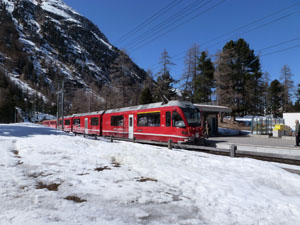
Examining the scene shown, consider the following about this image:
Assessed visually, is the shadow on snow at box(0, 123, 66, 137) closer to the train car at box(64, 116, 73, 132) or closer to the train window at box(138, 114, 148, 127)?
the train window at box(138, 114, 148, 127)

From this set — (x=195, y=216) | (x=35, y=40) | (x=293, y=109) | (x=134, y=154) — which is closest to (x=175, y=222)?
(x=195, y=216)

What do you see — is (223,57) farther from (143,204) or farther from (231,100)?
(143,204)

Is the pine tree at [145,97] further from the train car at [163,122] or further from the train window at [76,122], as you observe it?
the train car at [163,122]

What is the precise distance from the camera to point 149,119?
14672mm

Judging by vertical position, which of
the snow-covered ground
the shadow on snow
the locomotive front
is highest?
the locomotive front

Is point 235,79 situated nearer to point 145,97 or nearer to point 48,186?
point 145,97

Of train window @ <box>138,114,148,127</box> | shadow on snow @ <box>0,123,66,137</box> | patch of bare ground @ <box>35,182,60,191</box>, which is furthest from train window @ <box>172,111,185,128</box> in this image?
shadow on snow @ <box>0,123,66,137</box>

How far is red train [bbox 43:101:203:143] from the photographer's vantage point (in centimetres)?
1241

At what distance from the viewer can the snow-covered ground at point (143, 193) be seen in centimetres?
345

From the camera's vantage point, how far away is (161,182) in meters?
5.48

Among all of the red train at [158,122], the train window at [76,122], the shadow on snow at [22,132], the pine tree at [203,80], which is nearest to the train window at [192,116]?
the red train at [158,122]

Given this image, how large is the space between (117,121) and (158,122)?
5973mm

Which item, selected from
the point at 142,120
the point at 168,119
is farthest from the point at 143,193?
the point at 142,120

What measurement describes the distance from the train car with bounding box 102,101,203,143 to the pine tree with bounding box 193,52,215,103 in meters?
25.3
